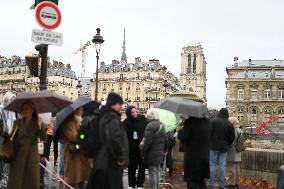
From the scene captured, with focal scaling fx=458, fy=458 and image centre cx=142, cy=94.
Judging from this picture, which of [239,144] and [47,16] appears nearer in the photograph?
[47,16]

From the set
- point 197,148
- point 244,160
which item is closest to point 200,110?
point 197,148

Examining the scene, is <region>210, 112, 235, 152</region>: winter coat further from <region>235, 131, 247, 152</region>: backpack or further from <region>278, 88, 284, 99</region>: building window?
<region>278, 88, 284, 99</region>: building window

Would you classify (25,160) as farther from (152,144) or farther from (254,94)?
(254,94)

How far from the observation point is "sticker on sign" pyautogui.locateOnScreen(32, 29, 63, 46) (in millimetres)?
8259

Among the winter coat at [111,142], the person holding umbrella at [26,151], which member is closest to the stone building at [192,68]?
the person holding umbrella at [26,151]

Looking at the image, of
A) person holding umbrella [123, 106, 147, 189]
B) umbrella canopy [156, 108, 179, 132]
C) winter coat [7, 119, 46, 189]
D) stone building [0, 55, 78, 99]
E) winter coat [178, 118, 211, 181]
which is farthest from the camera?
stone building [0, 55, 78, 99]

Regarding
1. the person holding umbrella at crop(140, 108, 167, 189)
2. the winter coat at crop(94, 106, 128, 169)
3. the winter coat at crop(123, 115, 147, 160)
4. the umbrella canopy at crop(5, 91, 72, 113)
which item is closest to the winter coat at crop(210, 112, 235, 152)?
the person holding umbrella at crop(140, 108, 167, 189)

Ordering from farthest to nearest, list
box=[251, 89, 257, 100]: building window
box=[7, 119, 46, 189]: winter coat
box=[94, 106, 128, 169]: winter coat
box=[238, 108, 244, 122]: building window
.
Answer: box=[251, 89, 257, 100]: building window
box=[238, 108, 244, 122]: building window
box=[7, 119, 46, 189]: winter coat
box=[94, 106, 128, 169]: winter coat

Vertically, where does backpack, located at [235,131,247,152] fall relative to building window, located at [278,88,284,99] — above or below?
below

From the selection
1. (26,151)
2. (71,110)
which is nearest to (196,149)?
(71,110)

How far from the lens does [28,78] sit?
382ft

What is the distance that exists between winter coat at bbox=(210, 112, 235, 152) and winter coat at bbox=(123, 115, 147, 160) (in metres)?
1.69

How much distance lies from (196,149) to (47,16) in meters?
3.69

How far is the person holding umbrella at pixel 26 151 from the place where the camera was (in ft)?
23.9
